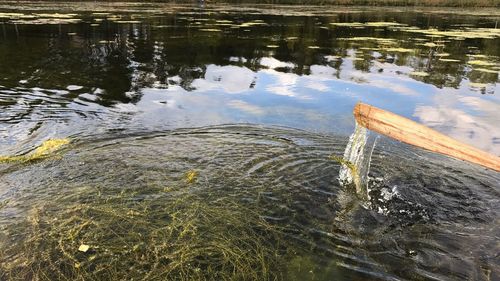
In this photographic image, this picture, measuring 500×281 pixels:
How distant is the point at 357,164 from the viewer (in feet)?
20.5

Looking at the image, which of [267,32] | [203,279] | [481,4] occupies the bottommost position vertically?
[203,279]

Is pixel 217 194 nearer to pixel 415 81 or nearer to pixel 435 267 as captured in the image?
pixel 435 267

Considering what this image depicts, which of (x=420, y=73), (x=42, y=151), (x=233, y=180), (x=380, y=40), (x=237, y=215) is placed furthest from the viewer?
A: (x=380, y=40)

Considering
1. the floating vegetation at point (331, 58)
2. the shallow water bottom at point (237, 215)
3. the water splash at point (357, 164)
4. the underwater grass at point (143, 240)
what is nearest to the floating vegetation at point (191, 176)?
the shallow water bottom at point (237, 215)

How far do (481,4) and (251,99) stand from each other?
2016 inches

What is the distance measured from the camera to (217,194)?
559 centimetres

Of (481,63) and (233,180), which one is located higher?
(481,63)

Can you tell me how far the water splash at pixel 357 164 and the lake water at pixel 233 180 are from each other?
0.45 ft

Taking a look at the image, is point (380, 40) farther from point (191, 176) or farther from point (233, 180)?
point (191, 176)

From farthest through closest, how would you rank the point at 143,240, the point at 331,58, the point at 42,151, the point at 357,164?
the point at 331,58
the point at 42,151
the point at 357,164
the point at 143,240

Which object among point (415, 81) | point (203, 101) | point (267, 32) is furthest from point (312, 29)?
point (203, 101)

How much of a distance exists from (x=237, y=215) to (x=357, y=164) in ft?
7.31

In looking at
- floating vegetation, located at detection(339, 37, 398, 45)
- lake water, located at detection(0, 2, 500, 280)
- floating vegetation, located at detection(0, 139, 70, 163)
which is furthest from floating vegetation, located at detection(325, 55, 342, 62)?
floating vegetation, located at detection(0, 139, 70, 163)

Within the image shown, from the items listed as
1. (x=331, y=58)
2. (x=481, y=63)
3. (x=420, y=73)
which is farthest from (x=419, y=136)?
(x=481, y=63)
